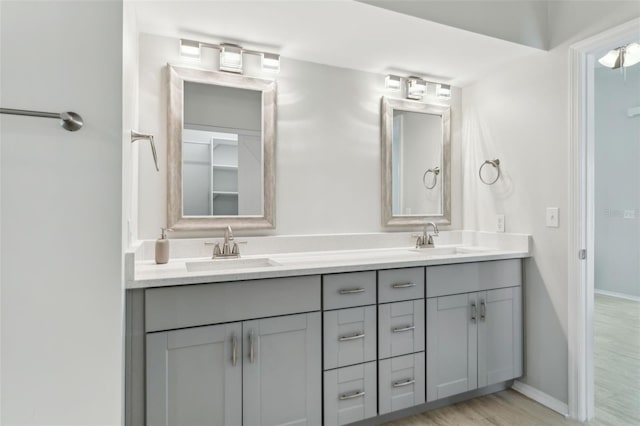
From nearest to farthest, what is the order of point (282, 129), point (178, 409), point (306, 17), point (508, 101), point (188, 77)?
point (178, 409) < point (306, 17) < point (188, 77) < point (282, 129) < point (508, 101)

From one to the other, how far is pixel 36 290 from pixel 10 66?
0.73 meters

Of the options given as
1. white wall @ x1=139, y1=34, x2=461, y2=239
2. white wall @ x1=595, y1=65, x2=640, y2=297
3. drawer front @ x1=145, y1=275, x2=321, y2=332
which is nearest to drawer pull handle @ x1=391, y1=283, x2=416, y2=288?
drawer front @ x1=145, y1=275, x2=321, y2=332

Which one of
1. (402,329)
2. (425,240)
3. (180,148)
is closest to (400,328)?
(402,329)

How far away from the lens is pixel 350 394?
1.76 m

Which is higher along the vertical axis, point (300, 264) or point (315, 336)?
point (300, 264)

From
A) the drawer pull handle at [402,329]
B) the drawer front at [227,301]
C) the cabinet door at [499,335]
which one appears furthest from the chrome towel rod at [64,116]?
the cabinet door at [499,335]

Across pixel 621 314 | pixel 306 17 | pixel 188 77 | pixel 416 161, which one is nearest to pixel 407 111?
pixel 416 161

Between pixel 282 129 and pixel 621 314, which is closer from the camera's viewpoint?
pixel 282 129

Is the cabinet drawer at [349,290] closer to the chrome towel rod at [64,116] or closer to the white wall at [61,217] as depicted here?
the white wall at [61,217]

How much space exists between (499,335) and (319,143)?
1.64 m

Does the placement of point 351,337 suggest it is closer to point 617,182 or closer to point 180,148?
point 180,148

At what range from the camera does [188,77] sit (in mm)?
2010

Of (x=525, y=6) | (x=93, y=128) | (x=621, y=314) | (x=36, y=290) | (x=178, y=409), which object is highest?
(x=525, y=6)

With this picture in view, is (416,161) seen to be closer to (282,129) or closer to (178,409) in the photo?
(282,129)
